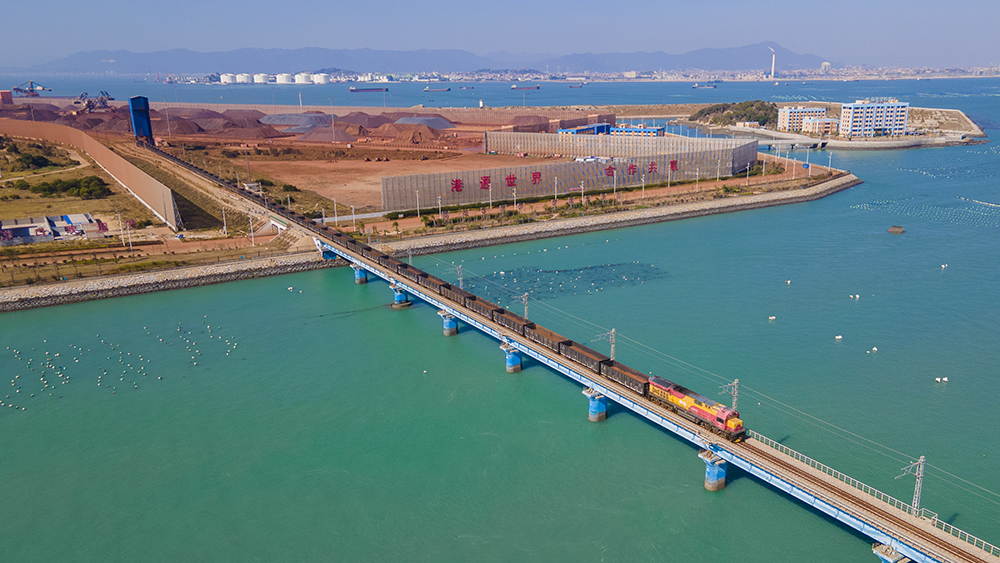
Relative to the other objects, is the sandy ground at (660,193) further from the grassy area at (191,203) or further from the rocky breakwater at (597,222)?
the grassy area at (191,203)

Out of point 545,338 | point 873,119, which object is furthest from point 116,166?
point 873,119

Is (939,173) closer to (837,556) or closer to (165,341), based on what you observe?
(837,556)

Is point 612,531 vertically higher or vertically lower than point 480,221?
lower

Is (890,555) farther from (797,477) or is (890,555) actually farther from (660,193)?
(660,193)

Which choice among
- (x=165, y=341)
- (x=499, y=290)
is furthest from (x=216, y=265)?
(x=499, y=290)

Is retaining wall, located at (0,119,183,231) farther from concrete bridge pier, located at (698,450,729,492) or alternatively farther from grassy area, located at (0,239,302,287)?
concrete bridge pier, located at (698,450,729,492)

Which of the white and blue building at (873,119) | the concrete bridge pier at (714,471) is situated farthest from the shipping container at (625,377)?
the white and blue building at (873,119)

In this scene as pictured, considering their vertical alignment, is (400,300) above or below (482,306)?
below
